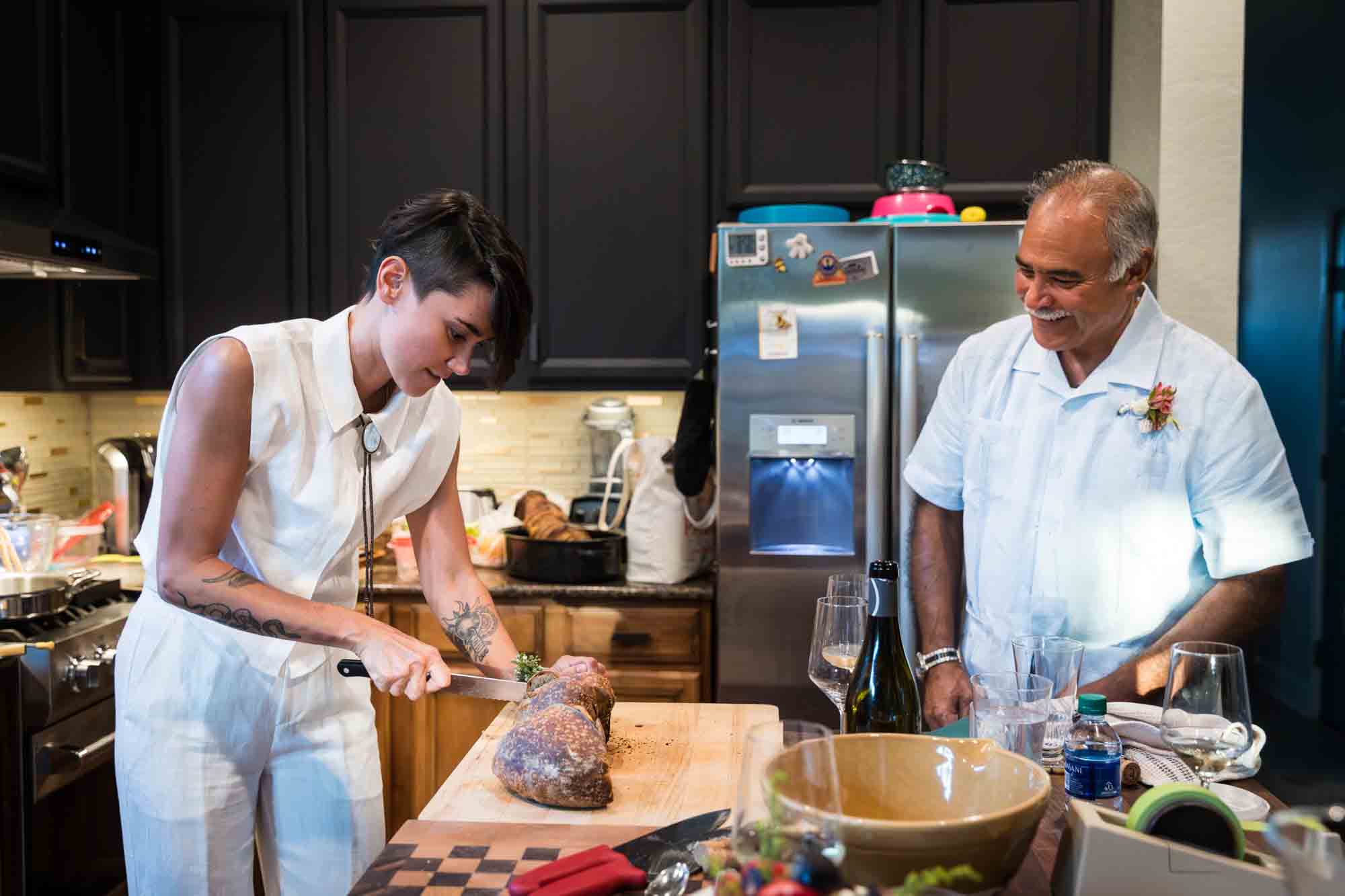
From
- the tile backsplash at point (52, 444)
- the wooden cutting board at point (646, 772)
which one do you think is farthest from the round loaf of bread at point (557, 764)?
the tile backsplash at point (52, 444)

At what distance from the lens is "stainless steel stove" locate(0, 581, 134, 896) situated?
2.26 metres

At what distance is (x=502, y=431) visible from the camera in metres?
3.73

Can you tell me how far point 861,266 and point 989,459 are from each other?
3.02 ft

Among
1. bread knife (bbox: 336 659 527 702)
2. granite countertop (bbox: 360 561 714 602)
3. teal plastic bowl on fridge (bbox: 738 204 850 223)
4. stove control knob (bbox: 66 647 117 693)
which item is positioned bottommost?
stove control knob (bbox: 66 647 117 693)

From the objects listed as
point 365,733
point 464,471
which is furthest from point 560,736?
point 464,471

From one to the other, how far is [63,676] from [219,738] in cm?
99

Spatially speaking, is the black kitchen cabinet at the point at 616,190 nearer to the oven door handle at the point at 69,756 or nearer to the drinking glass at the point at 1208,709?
the oven door handle at the point at 69,756

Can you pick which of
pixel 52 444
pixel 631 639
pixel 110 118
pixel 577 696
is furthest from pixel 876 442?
pixel 52 444

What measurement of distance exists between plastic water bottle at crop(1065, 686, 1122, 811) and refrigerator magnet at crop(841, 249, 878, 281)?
1808 millimetres

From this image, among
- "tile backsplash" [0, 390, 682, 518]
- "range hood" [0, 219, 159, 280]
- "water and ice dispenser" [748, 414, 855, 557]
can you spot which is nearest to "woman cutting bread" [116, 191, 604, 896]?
"range hood" [0, 219, 159, 280]

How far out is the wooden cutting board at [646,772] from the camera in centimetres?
126

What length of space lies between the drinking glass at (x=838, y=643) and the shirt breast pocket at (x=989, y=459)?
794 millimetres

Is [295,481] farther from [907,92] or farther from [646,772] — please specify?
[907,92]

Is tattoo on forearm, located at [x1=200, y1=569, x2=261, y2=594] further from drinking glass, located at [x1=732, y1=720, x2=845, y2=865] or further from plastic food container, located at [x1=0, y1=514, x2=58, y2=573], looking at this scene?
plastic food container, located at [x1=0, y1=514, x2=58, y2=573]
